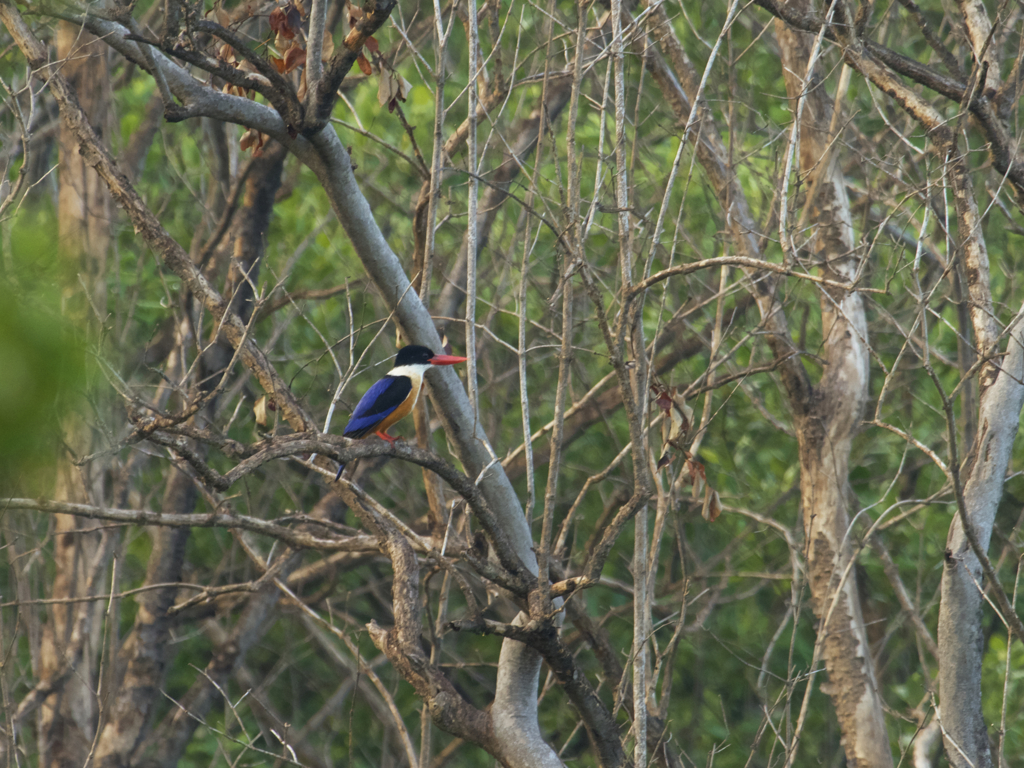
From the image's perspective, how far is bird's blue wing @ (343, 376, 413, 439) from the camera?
182 inches

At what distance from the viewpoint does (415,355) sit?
3.80 m

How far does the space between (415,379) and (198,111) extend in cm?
160

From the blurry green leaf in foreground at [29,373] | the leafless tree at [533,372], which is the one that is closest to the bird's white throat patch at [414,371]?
the leafless tree at [533,372]

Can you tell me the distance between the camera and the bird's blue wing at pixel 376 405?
15.2 ft

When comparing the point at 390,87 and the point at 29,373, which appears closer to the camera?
the point at 29,373

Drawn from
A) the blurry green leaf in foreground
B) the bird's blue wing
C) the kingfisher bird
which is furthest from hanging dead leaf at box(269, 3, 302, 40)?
the blurry green leaf in foreground

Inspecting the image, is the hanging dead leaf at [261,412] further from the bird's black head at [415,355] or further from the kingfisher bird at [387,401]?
the kingfisher bird at [387,401]

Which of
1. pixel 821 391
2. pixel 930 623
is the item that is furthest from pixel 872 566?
pixel 821 391

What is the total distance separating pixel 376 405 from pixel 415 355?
0.95 meters

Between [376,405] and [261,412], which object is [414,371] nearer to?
[376,405]

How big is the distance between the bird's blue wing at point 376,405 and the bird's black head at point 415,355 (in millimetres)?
311

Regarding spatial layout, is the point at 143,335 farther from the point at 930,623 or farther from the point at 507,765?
the point at 930,623

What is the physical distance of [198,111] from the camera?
2955 mm

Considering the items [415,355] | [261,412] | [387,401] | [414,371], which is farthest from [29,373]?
[387,401]
